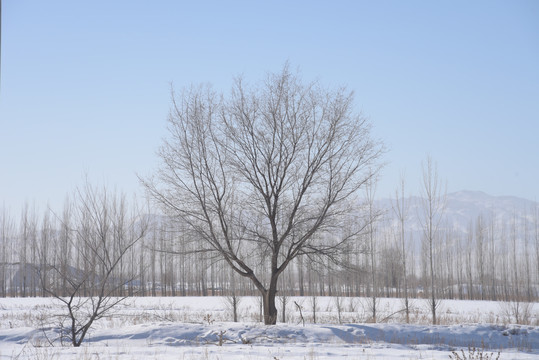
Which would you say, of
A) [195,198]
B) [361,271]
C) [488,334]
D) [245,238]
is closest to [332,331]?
[361,271]

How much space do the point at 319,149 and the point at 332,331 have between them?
5.54 metres

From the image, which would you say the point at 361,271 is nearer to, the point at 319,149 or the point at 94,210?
the point at 319,149

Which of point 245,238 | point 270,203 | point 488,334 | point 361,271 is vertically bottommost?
point 488,334

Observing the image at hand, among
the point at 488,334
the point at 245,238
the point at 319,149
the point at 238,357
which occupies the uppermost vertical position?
the point at 319,149

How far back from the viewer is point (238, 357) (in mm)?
9039

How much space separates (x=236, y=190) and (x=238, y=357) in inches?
280

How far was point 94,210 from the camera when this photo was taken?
12.1 m

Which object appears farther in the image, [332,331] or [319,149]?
[319,149]

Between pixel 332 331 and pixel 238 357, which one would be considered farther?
pixel 332 331

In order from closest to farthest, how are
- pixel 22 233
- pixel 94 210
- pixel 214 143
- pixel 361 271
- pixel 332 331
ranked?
pixel 94 210, pixel 332 331, pixel 361 271, pixel 214 143, pixel 22 233

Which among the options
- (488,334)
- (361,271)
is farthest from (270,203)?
(488,334)

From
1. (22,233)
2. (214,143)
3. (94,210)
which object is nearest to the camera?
(94,210)

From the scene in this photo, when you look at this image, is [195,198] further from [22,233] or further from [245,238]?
[22,233]

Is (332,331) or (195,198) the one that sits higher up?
(195,198)
